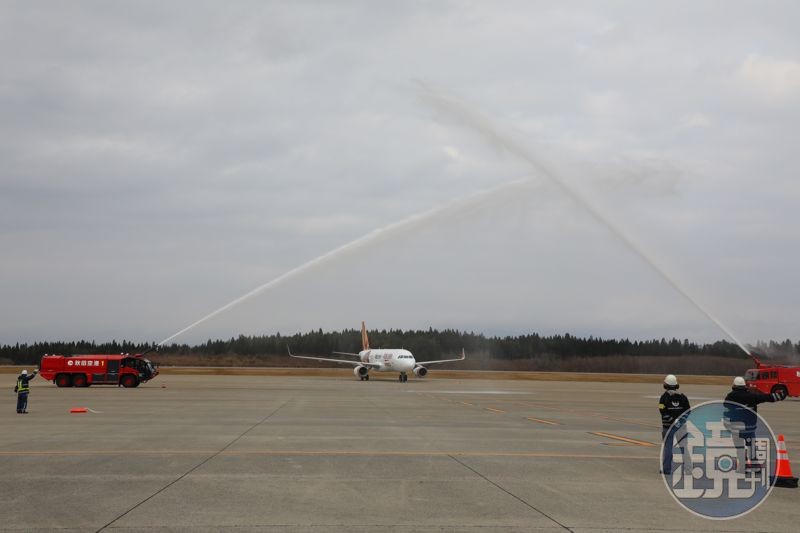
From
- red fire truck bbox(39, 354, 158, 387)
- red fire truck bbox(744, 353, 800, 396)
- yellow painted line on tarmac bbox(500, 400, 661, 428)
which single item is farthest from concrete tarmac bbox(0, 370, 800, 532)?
red fire truck bbox(744, 353, 800, 396)

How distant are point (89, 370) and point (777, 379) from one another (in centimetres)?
5044

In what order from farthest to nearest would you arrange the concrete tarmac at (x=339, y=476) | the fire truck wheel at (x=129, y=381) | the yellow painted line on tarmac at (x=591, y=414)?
the fire truck wheel at (x=129, y=381) < the yellow painted line on tarmac at (x=591, y=414) < the concrete tarmac at (x=339, y=476)

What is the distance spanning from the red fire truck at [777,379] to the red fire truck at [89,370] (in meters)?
45.9

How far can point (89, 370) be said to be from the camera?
174ft

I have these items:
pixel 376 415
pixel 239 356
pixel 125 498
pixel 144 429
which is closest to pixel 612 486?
pixel 125 498

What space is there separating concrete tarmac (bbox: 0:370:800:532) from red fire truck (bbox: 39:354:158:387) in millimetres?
24577

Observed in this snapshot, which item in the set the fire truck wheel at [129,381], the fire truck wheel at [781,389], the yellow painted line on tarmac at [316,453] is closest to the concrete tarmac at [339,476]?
the yellow painted line on tarmac at [316,453]

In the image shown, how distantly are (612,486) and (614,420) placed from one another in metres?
18.1

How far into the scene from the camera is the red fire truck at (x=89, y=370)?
5253 centimetres

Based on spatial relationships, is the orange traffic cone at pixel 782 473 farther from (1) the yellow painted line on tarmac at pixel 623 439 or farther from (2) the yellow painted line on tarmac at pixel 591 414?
(2) the yellow painted line on tarmac at pixel 591 414

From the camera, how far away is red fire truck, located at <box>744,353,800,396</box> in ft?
171

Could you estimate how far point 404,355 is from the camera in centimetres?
7162

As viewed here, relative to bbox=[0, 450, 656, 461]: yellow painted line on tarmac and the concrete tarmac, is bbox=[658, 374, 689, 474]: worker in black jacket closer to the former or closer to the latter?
the concrete tarmac

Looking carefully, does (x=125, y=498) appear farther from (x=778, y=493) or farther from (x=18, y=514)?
(x=778, y=493)
